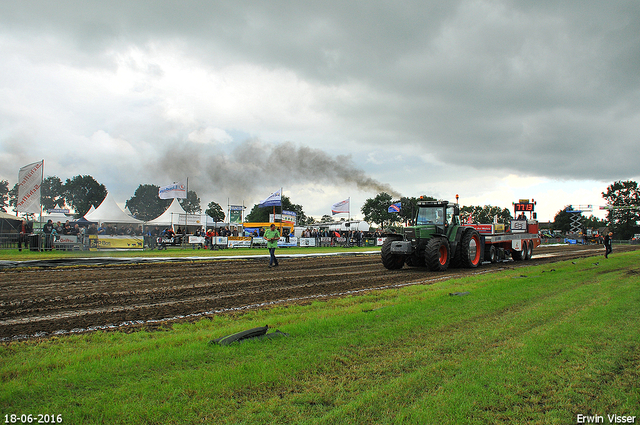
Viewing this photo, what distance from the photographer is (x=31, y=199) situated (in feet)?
72.4

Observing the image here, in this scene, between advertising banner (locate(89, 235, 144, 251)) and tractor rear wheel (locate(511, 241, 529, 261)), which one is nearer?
tractor rear wheel (locate(511, 241, 529, 261))

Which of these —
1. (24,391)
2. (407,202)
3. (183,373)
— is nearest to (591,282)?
(407,202)

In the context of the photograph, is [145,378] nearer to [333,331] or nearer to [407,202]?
[333,331]

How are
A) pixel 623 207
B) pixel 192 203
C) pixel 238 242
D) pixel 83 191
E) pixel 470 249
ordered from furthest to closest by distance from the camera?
pixel 192 203
pixel 83 191
pixel 623 207
pixel 238 242
pixel 470 249

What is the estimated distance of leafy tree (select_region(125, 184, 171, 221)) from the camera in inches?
5167

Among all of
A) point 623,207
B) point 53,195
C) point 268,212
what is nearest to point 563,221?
point 623,207

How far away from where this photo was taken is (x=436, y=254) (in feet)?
46.2

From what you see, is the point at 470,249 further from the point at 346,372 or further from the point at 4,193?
the point at 4,193

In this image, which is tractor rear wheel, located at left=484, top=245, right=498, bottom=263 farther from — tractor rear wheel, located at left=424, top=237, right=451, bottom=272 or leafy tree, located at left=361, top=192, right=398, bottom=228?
leafy tree, located at left=361, top=192, right=398, bottom=228

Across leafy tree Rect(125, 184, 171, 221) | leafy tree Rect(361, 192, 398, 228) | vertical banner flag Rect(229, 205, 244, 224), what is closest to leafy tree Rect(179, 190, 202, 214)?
leafy tree Rect(125, 184, 171, 221)

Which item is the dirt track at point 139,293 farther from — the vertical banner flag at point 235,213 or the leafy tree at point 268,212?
the leafy tree at point 268,212

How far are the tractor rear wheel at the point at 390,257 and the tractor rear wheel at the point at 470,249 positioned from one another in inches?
100

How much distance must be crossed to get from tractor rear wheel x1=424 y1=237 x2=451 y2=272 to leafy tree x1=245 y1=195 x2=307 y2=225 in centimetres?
8582

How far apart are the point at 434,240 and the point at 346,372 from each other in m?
11.3
